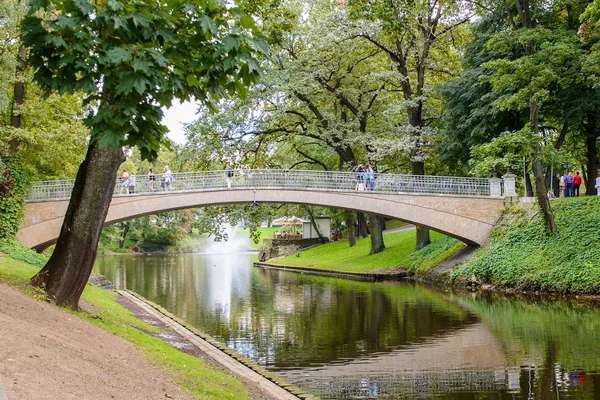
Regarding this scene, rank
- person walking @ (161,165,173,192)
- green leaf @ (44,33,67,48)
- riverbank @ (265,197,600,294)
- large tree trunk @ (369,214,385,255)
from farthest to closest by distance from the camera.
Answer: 1. large tree trunk @ (369,214,385,255)
2. person walking @ (161,165,173,192)
3. riverbank @ (265,197,600,294)
4. green leaf @ (44,33,67,48)

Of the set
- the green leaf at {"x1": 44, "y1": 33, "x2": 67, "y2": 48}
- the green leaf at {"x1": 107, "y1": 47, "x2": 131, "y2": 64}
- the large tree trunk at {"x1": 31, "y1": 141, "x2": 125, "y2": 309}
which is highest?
the green leaf at {"x1": 44, "y1": 33, "x2": 67, "y2": 48}

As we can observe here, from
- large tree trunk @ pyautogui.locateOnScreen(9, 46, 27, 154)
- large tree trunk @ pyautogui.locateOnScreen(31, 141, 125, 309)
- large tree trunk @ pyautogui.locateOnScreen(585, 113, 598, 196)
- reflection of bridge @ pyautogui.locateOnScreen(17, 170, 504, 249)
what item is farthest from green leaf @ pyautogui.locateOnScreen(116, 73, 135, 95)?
large tree trunk @ pyautogui.locateOnScreen(585, 113, 598, 196)

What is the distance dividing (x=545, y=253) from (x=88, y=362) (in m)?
18.1

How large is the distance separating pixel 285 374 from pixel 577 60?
14.6 meters

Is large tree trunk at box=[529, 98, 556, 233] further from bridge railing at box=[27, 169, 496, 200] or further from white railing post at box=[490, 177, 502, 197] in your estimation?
bridge railing at box=[27, 169, 496, 200]

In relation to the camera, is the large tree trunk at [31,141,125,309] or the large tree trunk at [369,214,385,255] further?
the large tree trunk at [369,214,385,255]

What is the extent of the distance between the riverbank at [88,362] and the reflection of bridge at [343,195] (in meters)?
16.0

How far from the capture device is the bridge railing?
27.0 meters

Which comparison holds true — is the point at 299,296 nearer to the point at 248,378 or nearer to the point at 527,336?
the point at 527,336

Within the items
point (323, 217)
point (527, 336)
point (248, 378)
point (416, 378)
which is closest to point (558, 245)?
point (527, 336)

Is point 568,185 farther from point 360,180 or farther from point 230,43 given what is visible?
point 230,43

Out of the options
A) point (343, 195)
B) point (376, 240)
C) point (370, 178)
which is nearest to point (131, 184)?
point (343, 195)

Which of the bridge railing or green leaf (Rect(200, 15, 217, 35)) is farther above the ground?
green leaf (Rect(200, 15, 217, 35))

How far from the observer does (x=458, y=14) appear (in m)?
29.2
